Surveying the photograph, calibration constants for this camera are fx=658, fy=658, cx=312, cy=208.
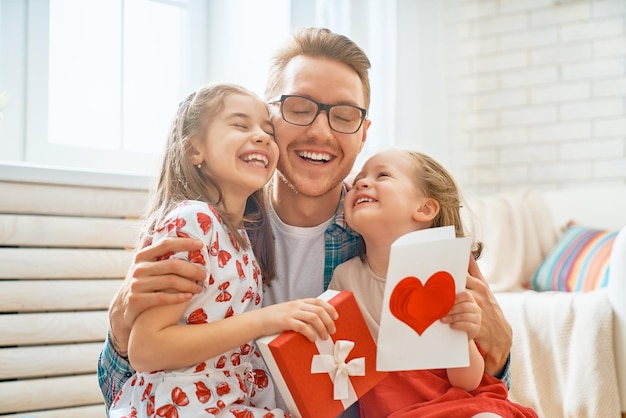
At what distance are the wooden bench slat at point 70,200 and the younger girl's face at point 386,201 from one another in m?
1.21

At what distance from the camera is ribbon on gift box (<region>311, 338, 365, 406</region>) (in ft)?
4.14

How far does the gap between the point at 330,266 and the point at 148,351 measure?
2.01 ft

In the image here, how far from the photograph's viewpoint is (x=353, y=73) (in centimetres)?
175

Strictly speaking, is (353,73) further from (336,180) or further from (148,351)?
(148,351)

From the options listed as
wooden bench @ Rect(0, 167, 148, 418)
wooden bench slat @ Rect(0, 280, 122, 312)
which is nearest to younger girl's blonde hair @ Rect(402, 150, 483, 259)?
wooden bench @ Rect(0, 167, 148, 418)

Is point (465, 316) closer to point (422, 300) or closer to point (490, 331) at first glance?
point (422, 300)

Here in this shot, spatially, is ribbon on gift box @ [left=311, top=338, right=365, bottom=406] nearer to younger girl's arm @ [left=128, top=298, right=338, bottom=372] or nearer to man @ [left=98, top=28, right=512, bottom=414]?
younger girl's arm @ [left=128, top=298, right=338, bottom=372]

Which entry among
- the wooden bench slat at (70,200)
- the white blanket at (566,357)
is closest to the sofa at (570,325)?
the white blanket at (566,357)

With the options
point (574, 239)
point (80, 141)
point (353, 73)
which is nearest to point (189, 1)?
point (80, 141)

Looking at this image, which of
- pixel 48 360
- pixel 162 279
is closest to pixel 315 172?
pixel 162 279

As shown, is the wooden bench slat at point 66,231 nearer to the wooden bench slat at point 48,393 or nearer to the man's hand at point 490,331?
the wooden bench slat at point 48,393

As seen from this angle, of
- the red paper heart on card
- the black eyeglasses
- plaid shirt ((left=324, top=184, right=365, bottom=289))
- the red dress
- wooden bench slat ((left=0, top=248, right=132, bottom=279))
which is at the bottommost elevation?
the red dress

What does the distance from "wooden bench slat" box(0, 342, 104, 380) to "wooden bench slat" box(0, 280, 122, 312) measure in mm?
136

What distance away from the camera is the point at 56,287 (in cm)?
231
